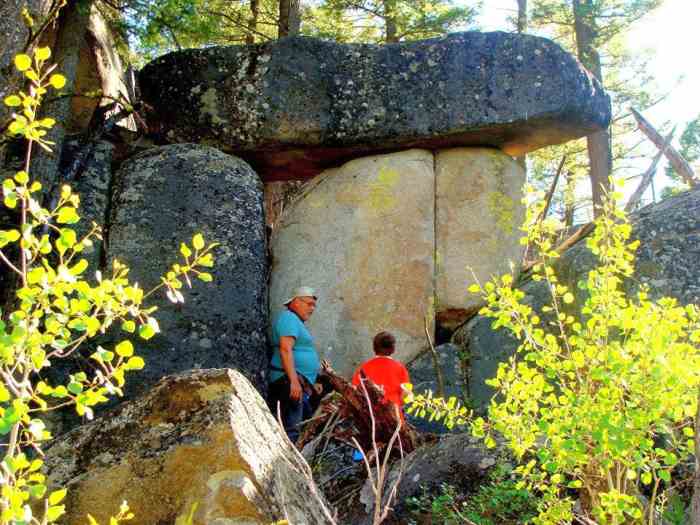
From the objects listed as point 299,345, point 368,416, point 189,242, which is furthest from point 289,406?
point 368,416

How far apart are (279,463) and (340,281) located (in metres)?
4.86

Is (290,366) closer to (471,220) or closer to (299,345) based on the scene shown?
(299,345)

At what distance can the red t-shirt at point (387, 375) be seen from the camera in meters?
5.98

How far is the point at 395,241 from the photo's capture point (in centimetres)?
836

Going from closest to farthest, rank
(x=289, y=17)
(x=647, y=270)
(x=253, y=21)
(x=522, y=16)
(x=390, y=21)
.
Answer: (x=647, y=270)
(x=289, y=17)
(x=253, y=21)
(x=390, y=21)
(x=522, y=16)

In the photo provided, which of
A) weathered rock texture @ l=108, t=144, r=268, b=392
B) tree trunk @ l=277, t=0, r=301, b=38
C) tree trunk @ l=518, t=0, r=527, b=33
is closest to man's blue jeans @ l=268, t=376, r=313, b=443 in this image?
weathered rock texture @ l=108, t=144, r=268, b=392

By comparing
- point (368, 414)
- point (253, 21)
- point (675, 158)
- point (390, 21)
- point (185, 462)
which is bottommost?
point (368, 414)

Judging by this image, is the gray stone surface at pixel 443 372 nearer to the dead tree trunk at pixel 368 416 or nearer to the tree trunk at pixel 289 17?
the dead tree trunk at pixel 368 416

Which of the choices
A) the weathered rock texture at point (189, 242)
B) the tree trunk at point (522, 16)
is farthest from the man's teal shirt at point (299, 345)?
the tree trunk at point (522, 16)

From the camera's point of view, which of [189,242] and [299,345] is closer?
[299,345]

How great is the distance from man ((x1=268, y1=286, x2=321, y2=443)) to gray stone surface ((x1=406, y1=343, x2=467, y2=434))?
0.95 metres

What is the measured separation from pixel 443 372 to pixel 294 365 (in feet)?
4.68

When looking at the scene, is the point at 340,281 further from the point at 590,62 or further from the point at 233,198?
the point at 590,62

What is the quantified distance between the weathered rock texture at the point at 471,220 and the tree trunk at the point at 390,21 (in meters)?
4.23
